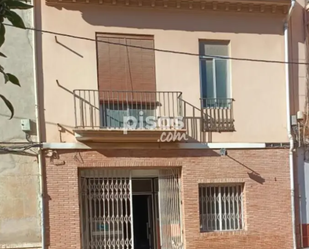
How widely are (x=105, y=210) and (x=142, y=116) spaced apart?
228 cm

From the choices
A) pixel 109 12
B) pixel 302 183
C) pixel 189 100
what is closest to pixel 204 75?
pixel 189 100

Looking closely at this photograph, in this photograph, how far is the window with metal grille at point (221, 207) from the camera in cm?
1018

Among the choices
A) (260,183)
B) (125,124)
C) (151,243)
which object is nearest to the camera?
(125,124)

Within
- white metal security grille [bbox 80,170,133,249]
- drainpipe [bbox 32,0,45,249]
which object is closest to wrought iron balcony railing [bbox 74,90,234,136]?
drainpipe [bbox 32,0,45,249]

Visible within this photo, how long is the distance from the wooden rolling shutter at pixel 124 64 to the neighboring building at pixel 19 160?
1574 mm

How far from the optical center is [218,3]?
33.4 ft

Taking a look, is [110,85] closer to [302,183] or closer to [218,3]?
[218,3]

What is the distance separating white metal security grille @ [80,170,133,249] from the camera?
9.61m

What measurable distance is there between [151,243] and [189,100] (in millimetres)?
3881
